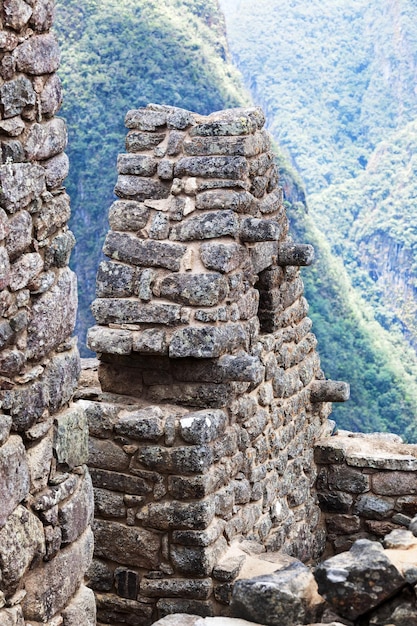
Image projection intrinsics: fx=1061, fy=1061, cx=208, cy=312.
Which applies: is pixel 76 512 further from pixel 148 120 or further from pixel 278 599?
pixel 148 120

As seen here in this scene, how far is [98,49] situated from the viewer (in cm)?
3741

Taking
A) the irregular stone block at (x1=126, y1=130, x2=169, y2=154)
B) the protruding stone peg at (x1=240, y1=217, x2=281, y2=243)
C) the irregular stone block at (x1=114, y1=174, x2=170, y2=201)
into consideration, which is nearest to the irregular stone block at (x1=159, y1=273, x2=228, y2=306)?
the protruding stone peg at (x1=240, y1=217, x2=281, y2=243)

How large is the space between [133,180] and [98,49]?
33.6 m

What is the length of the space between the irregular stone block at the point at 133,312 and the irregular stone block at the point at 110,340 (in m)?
0.05

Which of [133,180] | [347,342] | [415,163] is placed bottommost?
[347,342]

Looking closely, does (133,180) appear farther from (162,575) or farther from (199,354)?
(162,575)

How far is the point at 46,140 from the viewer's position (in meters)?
3.03

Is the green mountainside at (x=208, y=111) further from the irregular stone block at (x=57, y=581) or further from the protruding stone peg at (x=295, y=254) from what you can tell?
the irregular stone block at (x=57, y=581)

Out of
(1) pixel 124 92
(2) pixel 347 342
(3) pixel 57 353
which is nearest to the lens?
(3) pixel 57 353

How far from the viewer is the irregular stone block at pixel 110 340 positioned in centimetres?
489

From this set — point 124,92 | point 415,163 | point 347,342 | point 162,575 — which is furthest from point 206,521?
point 415,163

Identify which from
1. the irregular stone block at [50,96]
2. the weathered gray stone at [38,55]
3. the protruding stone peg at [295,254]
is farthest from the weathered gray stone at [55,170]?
the protruding stone peg at [295,254]

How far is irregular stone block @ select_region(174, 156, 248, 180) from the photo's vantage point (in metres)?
5.00

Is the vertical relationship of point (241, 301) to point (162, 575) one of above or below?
above
